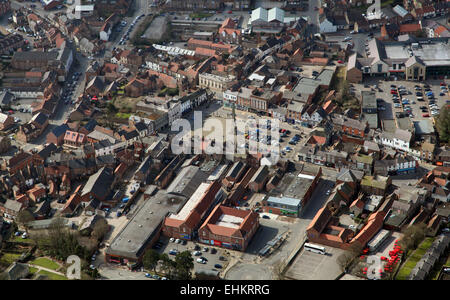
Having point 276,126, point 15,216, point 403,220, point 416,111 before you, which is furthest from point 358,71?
point 15,216

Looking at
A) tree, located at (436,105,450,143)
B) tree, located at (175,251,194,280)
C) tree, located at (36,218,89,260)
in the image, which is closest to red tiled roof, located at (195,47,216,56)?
tree, located at (436,105,450,143)

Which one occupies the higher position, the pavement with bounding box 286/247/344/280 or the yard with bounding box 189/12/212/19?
the yard with bounding box 189/12/212/19

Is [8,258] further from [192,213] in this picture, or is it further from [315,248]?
[315,248]

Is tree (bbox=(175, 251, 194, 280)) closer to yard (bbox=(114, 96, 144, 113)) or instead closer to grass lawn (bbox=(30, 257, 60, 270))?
grass lawn (bbox=(30, 257, 60, 270))

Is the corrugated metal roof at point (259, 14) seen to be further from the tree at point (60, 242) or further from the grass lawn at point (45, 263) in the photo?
the grass lawn at point (45, 263)

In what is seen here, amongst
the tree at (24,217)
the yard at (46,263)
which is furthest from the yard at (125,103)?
the yard at (46,263)

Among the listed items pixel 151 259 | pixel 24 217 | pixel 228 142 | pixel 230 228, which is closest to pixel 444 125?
pixel 228 142
